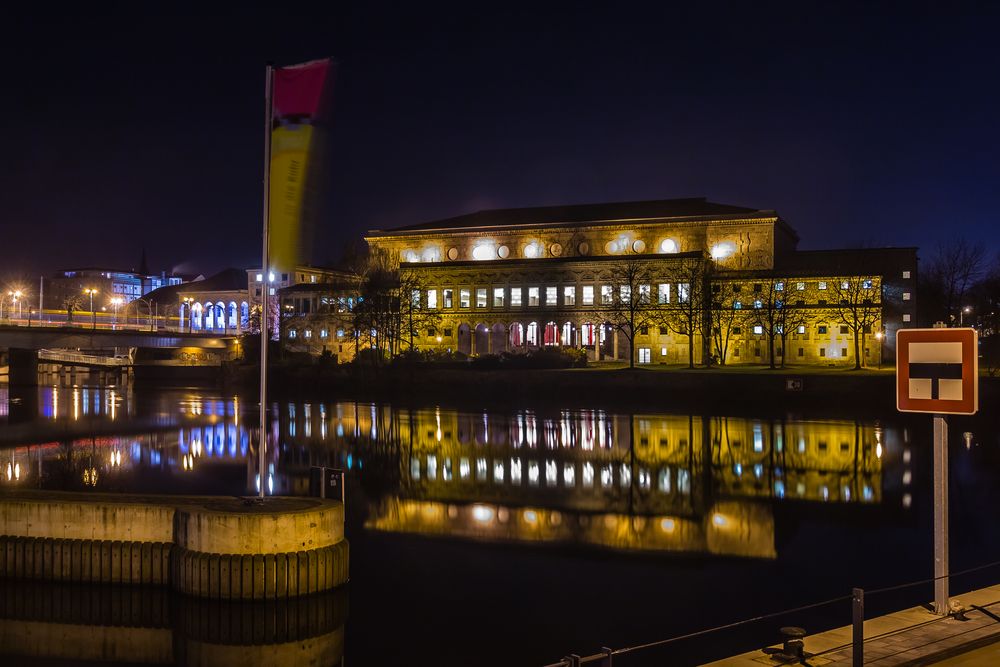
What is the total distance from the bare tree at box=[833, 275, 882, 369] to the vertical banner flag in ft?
254

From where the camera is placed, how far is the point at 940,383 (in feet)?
37.1

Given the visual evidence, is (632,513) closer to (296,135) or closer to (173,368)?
(296,135)

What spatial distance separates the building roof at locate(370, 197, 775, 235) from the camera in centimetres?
11294

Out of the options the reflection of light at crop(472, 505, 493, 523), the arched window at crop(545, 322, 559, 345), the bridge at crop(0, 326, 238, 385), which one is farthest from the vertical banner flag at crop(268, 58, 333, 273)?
the arched window at crop(545, 322, 559, 345)

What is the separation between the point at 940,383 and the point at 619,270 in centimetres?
9159

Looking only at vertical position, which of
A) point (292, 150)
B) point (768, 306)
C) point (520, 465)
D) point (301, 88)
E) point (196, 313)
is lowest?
point (520, 465)

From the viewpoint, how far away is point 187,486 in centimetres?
3353

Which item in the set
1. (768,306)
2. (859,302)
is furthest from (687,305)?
(859,302)

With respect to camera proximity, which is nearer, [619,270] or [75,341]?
[75,341]

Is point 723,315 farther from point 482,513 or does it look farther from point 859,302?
point 482,513

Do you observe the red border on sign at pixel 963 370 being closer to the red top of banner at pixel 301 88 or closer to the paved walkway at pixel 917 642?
the paved walkway at pixel 917 642

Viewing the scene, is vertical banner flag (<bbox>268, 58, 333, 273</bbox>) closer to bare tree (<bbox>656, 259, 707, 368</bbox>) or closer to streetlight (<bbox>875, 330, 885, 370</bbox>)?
bare tree (<bbox>656, 259, 707, 368</bbox>)

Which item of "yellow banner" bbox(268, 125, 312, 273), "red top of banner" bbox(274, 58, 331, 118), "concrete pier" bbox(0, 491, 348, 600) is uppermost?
"red top of banner" bbox(274, 58, 331, 118)

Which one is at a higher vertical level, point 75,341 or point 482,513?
point 75,341
